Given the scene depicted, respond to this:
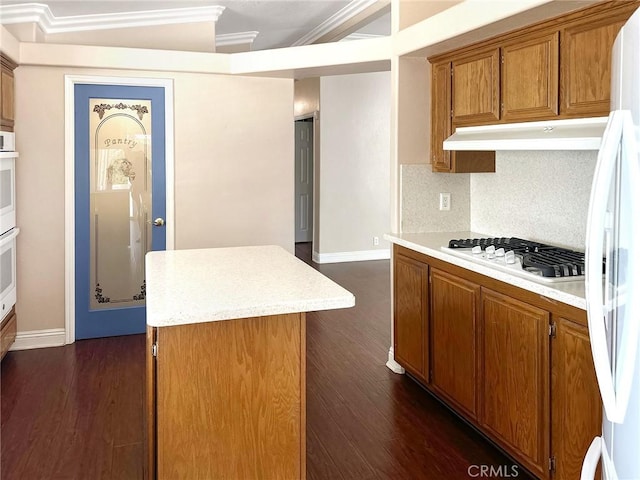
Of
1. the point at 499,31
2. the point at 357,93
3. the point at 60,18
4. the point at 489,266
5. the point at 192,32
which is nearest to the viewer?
the point at 489,266

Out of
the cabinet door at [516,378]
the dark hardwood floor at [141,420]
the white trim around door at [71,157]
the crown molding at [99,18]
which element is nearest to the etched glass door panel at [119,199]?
the white trim around door at [71,157]

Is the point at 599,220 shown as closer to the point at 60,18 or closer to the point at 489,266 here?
the point at 489,266

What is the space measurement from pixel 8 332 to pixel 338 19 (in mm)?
4103

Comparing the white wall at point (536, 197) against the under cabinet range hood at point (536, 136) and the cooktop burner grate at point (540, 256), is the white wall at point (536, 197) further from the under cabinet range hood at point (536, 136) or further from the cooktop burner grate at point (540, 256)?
the under cabinet range hood at point (536, 136)

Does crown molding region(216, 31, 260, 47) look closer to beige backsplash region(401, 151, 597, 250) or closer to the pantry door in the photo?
the pantry door

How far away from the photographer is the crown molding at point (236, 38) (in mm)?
6004

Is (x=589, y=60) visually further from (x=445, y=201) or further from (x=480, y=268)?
(x=445, y=201)

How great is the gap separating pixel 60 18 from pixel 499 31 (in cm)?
350

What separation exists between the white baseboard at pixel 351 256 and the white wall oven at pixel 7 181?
436cm

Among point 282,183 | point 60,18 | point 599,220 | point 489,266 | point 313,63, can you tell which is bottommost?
point 489,266

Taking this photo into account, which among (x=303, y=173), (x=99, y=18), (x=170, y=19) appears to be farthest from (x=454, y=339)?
(x=303, y=173)

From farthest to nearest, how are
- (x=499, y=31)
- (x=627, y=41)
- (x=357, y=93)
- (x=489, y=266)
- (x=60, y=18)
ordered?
(x=357, y=93) < (x=60, y=18) < (x=499, y=31) < (x=489, y=266) < (x=627, y=41)

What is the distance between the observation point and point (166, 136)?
181 inches

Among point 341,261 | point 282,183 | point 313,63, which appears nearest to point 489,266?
point 313,63
